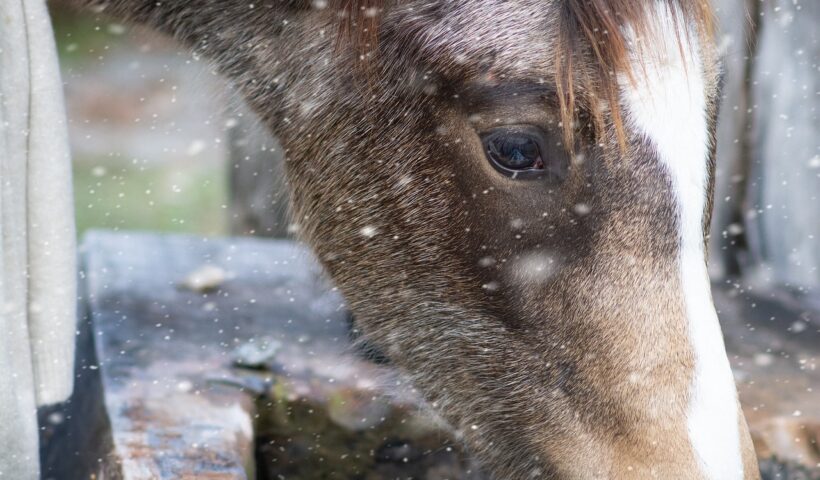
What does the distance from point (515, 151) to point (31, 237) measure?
1.01 m

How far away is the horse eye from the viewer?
1594 millimetres

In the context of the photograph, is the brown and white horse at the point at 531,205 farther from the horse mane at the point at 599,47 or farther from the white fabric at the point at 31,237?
the white fabric at the point at 31,237

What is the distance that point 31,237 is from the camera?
1937 millimetres

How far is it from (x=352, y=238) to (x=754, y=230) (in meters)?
2.00

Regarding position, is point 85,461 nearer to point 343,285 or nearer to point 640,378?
point 343,285

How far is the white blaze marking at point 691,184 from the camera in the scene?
1.50 m

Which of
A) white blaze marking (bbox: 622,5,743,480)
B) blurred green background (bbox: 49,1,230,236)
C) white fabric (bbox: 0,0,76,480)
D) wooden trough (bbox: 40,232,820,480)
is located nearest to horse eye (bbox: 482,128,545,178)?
white blaze marking (bbox: 622,5,743,480)

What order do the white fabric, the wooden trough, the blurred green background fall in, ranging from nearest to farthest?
the white fabric → the wooden trough → the blurred green background

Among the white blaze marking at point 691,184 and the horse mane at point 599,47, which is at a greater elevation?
the horse mane at point 599,47

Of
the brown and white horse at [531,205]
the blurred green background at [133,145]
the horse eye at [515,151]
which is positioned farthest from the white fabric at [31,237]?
the blurred green background at [133,145]

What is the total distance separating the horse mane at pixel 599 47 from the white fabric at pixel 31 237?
1.05 meters

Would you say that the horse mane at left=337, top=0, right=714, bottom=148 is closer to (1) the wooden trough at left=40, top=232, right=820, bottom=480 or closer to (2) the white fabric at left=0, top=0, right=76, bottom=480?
(1) the wooden trough at left=40, top=232, right=820, bottom=480

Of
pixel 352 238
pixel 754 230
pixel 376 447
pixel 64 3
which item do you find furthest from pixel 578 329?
pixel 754 230

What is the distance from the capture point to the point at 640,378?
5.16 ft
